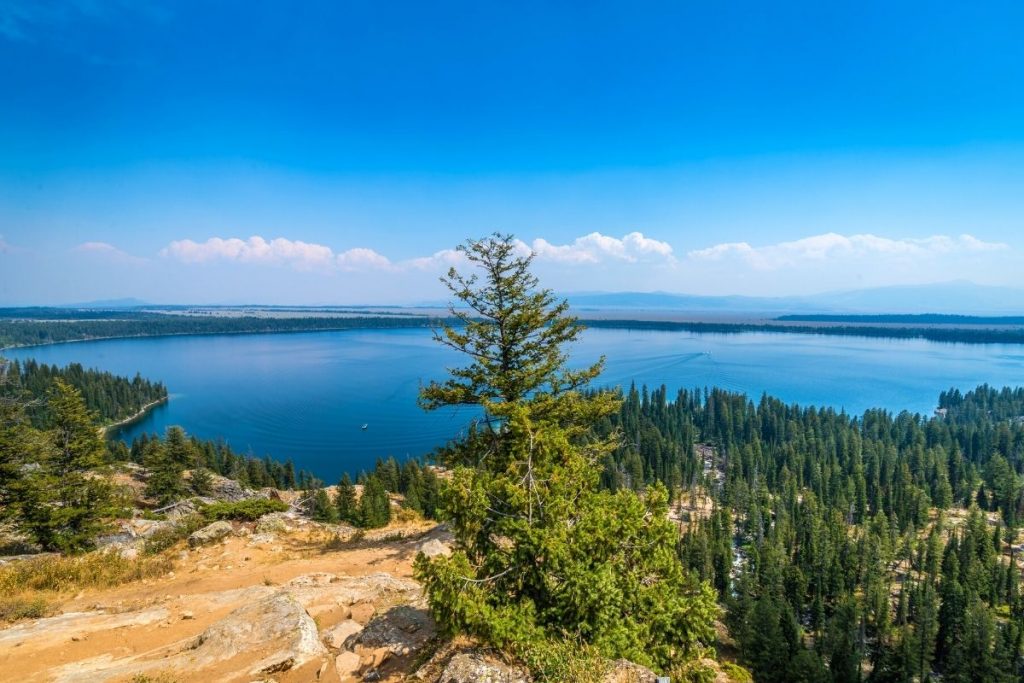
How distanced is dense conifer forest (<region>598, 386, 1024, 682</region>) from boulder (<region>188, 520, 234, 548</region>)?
49.2 meters

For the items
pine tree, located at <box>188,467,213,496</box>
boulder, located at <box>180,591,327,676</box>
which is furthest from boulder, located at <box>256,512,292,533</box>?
pine tree, located at <box>188,467,213,496</box>

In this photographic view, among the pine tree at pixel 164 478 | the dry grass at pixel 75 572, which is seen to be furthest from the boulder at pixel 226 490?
the dry grass at pixel 75 572

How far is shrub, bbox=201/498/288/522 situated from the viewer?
25.9 metres

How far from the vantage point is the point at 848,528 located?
8981cm

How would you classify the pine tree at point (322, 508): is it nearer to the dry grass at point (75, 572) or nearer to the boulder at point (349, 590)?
the dry grass at point (75, 572)

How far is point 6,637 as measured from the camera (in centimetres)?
1180

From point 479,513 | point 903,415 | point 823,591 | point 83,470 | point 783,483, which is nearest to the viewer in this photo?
point 479,513

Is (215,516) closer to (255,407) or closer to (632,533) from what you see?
(632,533)

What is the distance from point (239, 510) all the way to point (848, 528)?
10184cm

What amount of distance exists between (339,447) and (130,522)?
254 feet

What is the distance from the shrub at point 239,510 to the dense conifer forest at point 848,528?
46.4 meters

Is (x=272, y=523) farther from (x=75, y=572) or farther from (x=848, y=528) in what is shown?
(x=848, y=528)

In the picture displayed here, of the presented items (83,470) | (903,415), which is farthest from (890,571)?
(83,470)

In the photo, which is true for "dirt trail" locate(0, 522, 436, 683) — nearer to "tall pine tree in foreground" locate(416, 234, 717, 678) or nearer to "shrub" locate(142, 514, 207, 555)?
"shrub" locate(142, 514, 207, 555)
